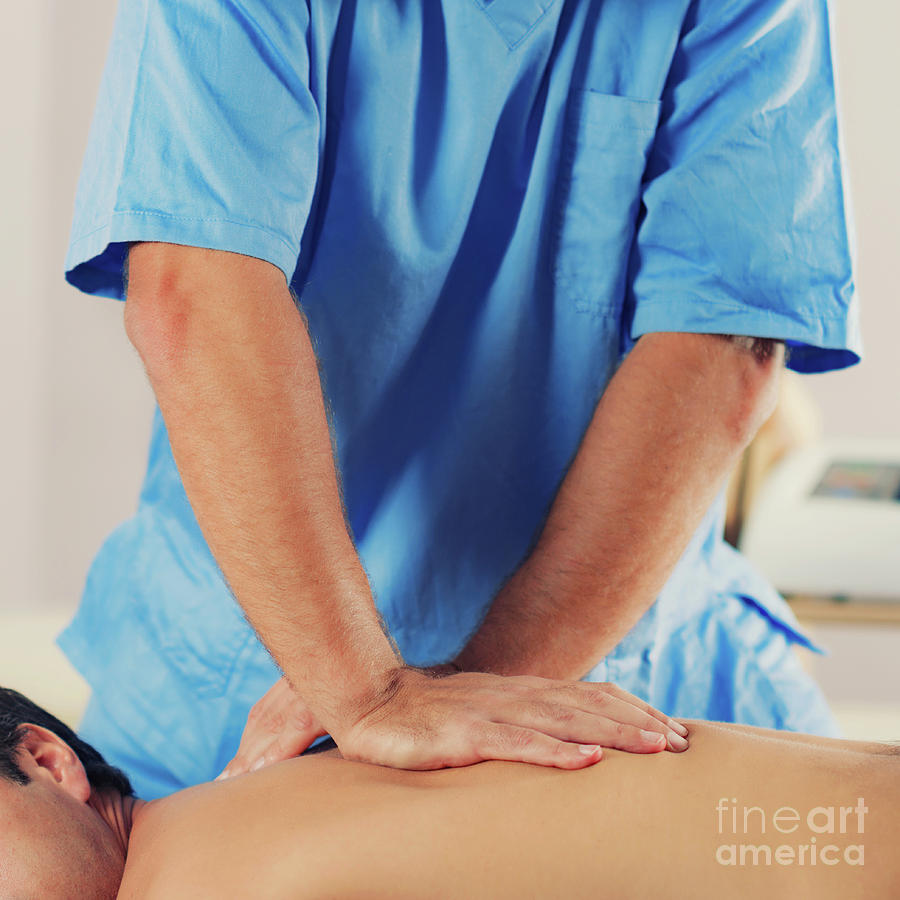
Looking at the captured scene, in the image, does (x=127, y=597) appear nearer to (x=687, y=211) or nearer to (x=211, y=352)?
(x=211, y=352)

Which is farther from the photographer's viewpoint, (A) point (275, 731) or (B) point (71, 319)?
(B) point (71, 319)

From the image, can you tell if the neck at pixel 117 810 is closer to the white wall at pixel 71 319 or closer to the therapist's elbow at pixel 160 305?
the therapist's elbow at pixel 160 305

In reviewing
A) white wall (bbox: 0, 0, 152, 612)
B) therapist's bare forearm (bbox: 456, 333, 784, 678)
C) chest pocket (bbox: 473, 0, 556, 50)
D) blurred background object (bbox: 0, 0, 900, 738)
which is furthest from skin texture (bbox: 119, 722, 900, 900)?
white wall (bbox: 0, 0, 152, 612)

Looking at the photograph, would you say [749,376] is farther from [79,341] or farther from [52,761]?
[79,341]

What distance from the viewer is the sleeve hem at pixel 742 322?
108cm

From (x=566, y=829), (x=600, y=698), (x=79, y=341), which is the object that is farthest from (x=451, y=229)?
(x=79, y=341)

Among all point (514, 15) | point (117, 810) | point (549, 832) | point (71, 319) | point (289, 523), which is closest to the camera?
point (549, 832)

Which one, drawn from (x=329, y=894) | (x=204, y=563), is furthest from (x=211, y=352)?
(x=329, y=894)

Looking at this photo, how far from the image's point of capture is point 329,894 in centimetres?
81

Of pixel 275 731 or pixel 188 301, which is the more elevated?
pixel 188 301

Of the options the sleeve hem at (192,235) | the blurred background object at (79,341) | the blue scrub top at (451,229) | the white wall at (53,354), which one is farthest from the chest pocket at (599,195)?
the white wall at (53,354)

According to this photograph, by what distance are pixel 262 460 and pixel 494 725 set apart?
0.29 m

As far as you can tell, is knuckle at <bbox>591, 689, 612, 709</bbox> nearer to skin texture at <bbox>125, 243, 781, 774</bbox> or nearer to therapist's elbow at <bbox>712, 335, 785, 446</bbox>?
skin texture at <bbox>125, 243, 781, 774</bbox>

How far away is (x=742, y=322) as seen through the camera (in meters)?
1.08
